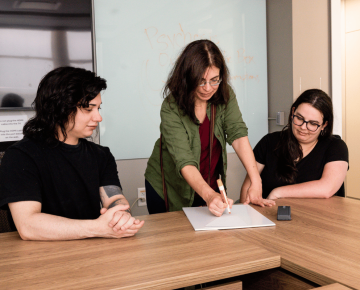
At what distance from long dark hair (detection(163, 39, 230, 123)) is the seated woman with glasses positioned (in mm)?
568

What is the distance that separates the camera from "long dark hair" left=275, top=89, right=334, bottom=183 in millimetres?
1900

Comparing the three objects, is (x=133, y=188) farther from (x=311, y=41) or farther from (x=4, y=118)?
(x=311, y=41)

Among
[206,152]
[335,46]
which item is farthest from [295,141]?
[335,46]

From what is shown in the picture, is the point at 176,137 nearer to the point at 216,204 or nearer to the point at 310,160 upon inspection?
the point at 216,204

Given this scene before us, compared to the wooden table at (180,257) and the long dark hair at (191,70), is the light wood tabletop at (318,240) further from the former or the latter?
the long dark hair at (191,70)

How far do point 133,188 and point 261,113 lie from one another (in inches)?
56.4

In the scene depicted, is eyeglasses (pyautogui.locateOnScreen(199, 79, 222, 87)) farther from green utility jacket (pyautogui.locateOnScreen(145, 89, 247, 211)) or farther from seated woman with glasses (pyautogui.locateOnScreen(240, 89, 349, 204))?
seated woman with glasses (pyautogui.locateOnScreen(240, 89, 349, 204))

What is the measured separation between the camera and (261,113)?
3268 mm

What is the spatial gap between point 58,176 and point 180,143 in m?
0.53

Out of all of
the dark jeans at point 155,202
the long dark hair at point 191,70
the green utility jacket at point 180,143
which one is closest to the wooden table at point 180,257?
the green utility jacket at point 180,143

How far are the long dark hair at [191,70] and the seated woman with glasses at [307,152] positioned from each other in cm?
57

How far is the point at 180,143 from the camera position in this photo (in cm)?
153

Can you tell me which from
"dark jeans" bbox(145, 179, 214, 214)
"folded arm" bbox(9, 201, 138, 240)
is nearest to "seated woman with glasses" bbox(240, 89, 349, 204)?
"dark jeans" bbox(145, 179, 214, 214)

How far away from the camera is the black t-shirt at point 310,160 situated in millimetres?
1866
